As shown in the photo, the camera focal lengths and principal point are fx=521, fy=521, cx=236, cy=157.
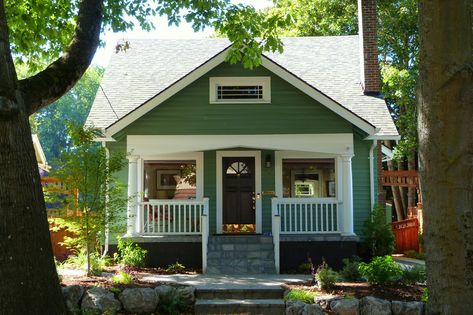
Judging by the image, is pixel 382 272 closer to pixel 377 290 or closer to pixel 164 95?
pixel 377 290

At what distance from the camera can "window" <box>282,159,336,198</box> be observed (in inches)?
574

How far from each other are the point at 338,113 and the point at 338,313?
6.34 meters

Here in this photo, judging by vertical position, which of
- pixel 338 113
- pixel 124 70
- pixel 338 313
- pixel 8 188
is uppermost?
pixel 124 70

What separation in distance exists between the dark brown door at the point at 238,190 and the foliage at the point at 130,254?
2.59 meters

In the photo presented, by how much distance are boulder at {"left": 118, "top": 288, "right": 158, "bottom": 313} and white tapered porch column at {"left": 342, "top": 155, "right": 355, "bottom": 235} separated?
20.0 ft

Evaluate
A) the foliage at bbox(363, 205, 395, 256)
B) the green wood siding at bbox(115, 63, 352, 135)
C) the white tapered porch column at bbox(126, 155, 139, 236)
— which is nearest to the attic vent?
the green wood siding at bbox(115, 63, 352, 135)

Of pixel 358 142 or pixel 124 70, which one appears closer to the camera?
pixel 358 142

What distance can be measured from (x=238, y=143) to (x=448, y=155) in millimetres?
9027

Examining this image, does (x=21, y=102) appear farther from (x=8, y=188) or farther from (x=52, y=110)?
(x=52, y=110)

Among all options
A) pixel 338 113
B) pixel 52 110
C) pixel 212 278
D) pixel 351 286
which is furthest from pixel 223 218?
pixel 52 110

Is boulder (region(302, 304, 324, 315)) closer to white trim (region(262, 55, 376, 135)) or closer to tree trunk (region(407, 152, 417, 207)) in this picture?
white trim (region(262, 55, 376, 135))

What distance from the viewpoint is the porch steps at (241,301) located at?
8.76 m

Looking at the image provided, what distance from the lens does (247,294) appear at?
9.44m

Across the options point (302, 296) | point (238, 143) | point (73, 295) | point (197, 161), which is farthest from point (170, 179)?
point (302, 296)
